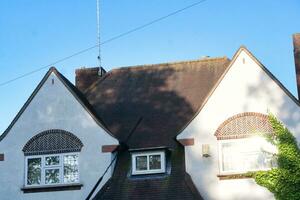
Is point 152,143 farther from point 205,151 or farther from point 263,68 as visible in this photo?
point 263,68

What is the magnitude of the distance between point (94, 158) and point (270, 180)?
22.6ft

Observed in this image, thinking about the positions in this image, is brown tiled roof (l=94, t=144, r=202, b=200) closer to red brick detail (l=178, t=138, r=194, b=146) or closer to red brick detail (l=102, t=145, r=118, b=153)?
red brick detail (l=178, t=138, r=194, b=146)

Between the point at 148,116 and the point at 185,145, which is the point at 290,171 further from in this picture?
the point at 148,116

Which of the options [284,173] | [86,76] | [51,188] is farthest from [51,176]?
[284,173]

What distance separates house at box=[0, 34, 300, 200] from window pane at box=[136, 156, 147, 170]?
0.13ft

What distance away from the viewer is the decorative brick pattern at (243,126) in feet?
73.5

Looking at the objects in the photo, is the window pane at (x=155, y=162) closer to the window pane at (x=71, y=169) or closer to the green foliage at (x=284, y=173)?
the window pane at (x=71, y=169)

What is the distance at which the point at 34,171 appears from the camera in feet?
78.1

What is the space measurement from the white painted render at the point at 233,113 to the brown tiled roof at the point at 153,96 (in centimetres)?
92

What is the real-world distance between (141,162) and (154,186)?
135cm

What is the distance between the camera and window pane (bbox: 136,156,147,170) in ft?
76.0

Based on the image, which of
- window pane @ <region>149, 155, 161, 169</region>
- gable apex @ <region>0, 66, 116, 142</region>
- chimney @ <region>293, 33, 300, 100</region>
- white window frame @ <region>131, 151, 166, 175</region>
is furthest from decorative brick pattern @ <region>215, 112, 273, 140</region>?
gable apex @ <region>0, 66, 116, 142</region>

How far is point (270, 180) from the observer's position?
2141 cm

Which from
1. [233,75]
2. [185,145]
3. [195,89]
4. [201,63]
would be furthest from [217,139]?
[201,63]
